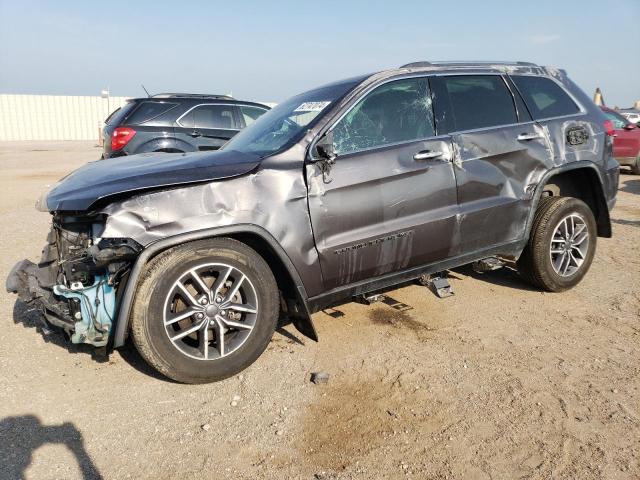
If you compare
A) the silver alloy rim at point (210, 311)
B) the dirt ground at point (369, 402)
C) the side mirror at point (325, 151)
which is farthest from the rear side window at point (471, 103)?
the silver alloy rim at point (210, 311)

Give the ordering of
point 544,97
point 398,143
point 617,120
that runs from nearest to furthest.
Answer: point 398,143
point 544,97
point 617,120

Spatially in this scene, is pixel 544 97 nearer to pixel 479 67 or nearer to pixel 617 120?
pixel 479 67

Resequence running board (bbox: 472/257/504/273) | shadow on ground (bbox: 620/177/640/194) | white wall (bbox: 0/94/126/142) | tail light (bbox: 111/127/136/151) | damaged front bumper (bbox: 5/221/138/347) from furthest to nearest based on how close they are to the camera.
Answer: white wall (bbox: 0/94/126/142) → shadow on ground (bbox: 620/177/640/194) → tail light (bbox: 111/127/136/151) → running board (bbox: 472/257/504/273) → damaged front bumper (bbox: 5/221/138/347)

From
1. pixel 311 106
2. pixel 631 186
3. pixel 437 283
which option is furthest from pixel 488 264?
pixel 631 186

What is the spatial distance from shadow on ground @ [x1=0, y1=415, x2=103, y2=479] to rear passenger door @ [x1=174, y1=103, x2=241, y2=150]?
589 cm

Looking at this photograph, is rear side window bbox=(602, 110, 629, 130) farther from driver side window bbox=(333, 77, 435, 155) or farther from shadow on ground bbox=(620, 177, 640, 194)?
driver side window bbox=(333, 77, 435, 155)

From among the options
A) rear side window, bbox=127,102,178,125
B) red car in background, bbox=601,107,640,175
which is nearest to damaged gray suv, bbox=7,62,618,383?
rear side window, bbox=127,102,178,125

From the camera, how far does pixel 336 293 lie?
3.53 m

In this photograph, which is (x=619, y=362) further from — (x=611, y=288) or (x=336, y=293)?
(x=336, y=293)

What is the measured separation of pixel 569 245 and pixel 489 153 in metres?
1.27

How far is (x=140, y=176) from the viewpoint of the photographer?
3.10 m

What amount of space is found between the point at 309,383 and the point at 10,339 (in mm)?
2336

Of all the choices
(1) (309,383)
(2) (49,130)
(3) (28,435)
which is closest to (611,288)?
(1) (309,383)

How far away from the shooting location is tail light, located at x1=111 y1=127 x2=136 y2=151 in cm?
783
